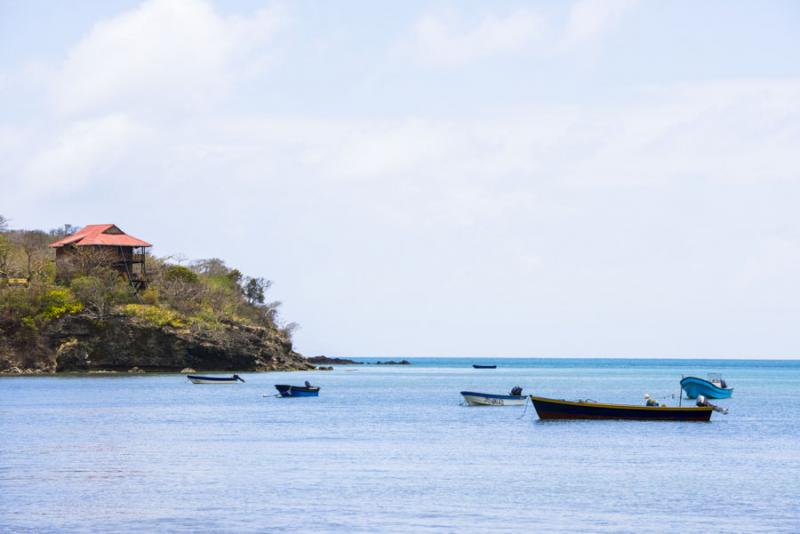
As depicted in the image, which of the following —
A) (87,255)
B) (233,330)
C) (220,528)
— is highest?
(87,255)

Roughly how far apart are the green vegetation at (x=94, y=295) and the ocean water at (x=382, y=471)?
165 ft

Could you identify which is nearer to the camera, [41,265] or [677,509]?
[677,509]

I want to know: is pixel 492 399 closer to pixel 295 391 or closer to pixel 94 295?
pixel 295 391

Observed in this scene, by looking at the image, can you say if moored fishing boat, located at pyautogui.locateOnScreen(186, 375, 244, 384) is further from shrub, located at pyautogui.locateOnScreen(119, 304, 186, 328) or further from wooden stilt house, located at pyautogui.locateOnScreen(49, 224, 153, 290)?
wooden stilt house, located at pyautogui.locateOnScreen(49, 224, 153, 290)

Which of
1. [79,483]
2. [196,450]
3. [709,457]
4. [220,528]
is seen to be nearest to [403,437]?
[196,450]

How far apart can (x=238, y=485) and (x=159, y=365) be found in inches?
3777

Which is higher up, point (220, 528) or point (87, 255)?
point (87, 255)

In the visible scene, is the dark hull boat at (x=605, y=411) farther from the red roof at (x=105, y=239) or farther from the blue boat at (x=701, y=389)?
the red roof at (x=105, y=239)

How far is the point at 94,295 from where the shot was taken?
12100 cm

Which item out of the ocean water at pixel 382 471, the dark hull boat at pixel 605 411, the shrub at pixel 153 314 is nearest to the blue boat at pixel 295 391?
the ocean water at pixel 382 471

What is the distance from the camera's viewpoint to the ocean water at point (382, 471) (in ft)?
94.2

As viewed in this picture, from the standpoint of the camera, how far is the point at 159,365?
127000 millimetres

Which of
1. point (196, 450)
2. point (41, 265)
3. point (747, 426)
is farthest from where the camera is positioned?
point (41, 265)

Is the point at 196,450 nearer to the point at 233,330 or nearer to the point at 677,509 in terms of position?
the point at 677,509
